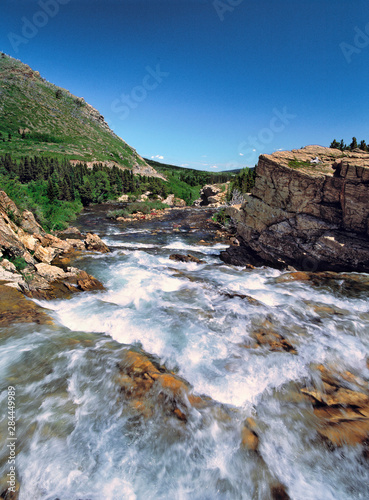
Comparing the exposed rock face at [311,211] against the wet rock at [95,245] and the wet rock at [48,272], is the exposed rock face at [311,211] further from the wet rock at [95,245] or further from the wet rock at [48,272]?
the wet rock at [48,272]

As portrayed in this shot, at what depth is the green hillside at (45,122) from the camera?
4155 inches

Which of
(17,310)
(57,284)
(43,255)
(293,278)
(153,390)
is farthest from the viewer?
(293,278)

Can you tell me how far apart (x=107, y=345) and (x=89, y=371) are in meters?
1.09

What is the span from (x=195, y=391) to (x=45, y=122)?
6973 inches

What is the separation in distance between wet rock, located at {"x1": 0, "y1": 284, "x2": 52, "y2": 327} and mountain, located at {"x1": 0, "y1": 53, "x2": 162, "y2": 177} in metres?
103

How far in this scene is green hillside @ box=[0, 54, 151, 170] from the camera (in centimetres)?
10554

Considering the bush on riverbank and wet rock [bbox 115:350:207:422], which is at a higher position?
wet rock [bbox 115:350:207:422]

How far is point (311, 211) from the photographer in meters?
16.7

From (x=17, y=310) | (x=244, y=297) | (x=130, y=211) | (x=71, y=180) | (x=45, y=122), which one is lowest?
(x=130, y=211)

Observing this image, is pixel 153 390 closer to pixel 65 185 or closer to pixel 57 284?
pixel 57 284

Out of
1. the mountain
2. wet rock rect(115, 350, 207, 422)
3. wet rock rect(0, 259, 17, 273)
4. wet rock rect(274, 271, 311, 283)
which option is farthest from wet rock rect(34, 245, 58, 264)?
the mountain

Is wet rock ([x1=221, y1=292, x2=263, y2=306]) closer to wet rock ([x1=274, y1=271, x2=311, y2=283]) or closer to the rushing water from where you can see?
the rushing water

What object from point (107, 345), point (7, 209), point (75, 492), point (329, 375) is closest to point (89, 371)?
point (107, 345)

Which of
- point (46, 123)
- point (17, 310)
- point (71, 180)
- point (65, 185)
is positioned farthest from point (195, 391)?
point (46, 123)
